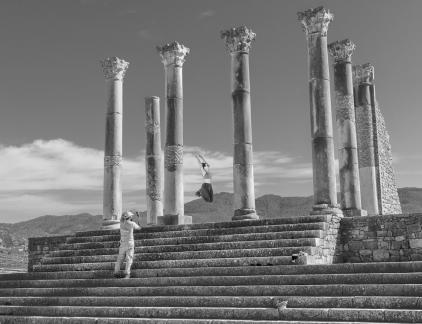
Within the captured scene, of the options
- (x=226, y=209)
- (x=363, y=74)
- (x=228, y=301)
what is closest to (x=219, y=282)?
(x=228, y=301)

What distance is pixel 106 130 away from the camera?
23.1 m

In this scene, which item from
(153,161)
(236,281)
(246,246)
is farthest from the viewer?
(153,161)

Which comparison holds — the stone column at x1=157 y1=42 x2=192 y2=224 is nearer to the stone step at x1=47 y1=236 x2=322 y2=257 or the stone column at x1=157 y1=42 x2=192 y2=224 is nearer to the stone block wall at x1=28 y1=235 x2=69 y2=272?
the stone step at x1=47 y1=236 x2=322 y2=257

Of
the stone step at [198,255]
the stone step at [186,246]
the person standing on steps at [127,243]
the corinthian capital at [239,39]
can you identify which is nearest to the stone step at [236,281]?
the person standing on steps at [127,243]

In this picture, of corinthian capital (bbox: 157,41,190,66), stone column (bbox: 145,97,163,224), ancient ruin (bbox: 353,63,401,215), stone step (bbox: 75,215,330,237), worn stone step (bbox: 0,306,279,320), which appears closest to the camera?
worn stone step (bbox: 0,306,279,320)

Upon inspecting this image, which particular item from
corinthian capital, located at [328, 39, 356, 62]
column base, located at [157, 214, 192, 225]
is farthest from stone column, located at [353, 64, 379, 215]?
column base, located at [157, 214, 192, 225]

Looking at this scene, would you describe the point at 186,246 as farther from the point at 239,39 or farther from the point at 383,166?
the point at 383,166

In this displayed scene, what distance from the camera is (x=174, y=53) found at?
22.0m

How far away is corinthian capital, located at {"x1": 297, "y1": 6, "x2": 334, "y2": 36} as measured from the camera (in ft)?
62.2

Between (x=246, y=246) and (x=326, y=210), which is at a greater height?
(x=326, y=210)

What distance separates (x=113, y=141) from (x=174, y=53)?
4.52 m

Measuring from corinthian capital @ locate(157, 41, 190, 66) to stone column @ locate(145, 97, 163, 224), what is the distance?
4.29 m

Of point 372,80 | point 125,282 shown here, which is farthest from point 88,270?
point 372,80

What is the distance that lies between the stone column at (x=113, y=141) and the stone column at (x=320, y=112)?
8.48 meters
